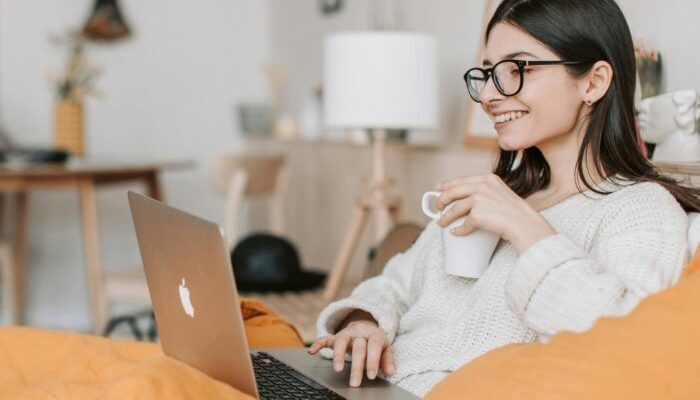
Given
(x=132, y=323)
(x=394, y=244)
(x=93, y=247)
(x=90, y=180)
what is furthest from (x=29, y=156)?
(x=394, y=244)

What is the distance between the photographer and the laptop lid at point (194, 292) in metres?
1.05

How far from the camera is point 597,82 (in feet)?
4.44

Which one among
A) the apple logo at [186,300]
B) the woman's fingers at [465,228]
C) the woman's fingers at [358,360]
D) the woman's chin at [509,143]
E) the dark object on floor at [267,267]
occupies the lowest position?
the dark object on floor at [267,267]

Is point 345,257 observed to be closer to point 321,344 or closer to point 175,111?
point 321,344

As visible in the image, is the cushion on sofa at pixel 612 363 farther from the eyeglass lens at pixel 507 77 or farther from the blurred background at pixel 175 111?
the blurred background at pixel 175 111

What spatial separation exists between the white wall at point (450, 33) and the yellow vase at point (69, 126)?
3.15 ft

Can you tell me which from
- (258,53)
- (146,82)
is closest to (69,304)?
(146,82)

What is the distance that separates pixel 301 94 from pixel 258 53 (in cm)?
79

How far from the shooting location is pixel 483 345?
1.31 meters

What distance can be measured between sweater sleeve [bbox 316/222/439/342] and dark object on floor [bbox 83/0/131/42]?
3.50 meters

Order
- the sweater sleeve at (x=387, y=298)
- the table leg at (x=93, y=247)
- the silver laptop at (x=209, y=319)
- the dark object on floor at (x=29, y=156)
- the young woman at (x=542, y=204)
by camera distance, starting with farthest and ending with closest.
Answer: the table leg at (x=93, y=247), the dark object on floor at (x=29, y=156), the sweater sleeve at (x=387, y=298), the young woman at (x=542, y=204), the silver laptop at (x=209, y=319)

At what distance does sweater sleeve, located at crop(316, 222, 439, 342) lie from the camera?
58.9 inches

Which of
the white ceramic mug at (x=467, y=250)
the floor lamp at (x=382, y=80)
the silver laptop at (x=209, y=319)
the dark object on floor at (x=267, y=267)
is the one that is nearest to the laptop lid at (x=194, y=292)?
the silver laptop at (x=209, y=319)

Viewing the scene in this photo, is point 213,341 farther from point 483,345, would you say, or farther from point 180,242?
point 483,345
